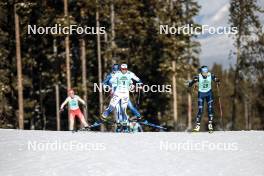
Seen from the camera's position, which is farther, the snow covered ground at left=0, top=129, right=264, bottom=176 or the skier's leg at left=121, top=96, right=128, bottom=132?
the skier's leg at left=121, top=96, right=128, bottom=132

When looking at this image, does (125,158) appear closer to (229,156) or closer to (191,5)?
(229,156)

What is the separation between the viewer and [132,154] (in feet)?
41.0

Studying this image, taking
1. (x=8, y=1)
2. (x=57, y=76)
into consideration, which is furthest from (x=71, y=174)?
(x=57, y=76)

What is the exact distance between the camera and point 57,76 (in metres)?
39.9
